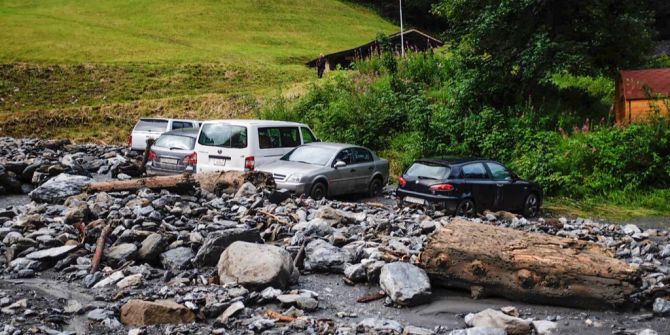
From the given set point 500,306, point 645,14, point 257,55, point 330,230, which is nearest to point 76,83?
point 257,55

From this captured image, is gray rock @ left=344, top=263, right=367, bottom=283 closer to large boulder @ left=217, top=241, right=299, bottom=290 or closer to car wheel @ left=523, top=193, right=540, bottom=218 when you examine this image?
large boulder @ left=217, top=241, right=299, bottom=290

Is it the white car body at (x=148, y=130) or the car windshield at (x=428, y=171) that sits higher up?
the white car body at (x=148, y=130)

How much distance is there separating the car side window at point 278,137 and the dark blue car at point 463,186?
409 cm

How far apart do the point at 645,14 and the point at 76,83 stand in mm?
37370

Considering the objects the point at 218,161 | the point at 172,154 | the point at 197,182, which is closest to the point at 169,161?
the point at 172,154

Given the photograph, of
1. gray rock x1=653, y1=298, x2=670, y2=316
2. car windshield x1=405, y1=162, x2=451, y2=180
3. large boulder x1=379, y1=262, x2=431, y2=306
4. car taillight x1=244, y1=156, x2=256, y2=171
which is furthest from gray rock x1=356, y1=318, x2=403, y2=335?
car taillight x1=244, y1=156, x2=256, y2=171

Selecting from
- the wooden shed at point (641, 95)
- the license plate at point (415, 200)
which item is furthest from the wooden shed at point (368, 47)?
the license plate at point (415, 200)

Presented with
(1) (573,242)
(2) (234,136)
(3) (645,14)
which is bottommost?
(1) (573,242)

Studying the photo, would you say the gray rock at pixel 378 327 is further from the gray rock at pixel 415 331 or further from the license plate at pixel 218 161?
the license plate at pixel 218 161

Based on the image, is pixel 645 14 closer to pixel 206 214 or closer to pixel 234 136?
pixel 234 136

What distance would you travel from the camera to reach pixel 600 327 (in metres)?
8.43

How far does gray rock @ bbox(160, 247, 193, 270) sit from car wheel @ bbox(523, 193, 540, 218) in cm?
946

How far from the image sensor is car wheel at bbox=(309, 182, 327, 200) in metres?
16.8

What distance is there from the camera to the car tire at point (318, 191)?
16.7 meters
